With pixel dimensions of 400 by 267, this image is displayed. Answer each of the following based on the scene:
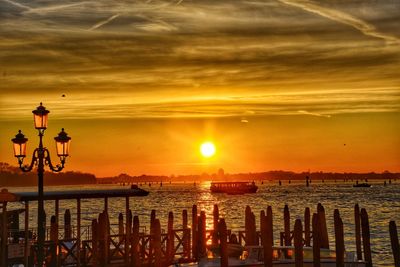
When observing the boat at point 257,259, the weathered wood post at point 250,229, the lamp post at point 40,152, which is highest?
the lamp post at point 40,152

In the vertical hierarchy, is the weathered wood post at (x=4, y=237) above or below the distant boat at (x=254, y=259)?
above

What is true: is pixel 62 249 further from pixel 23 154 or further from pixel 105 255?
pixel 23 154

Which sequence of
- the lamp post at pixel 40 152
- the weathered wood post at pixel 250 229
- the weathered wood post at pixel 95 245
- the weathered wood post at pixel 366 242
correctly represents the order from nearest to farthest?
the lamp post at pixel 40 152
the weathered wood post at pixel 95 245
the weathered wood post at pixel 366 242
the weathered wood post at pixel 250 229

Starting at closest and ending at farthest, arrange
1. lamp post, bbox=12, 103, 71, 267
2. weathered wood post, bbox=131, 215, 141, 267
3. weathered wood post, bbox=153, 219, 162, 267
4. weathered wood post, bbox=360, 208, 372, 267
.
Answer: lamp post, bbox=12, 103, 71, 267 → weathered wood post, bbox=153, 219, 162, 267 → weathered wood post, bbox=131, 215, 141, 267 → weathered wood post, bbox=360, 208, 372, 267

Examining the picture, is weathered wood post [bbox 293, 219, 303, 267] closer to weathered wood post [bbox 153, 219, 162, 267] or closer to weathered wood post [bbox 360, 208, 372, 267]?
weathered wood post [bbox 153, 219, 162, 267]

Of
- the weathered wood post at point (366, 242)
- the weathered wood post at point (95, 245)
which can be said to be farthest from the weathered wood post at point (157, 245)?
the weathered wood post at point (366, 242)

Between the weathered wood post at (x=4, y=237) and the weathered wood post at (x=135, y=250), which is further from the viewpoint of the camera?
the weathered wood post at (x=135, y=250)

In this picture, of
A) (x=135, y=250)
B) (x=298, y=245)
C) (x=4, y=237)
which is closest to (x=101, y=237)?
(x=135, y=250)

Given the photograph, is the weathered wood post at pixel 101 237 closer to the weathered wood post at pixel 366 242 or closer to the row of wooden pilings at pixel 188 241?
the row of wooden pilings at pixel 188 241

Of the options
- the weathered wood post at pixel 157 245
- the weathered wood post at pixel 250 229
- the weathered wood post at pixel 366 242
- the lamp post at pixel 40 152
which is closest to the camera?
the lamp post at pixel 40 152

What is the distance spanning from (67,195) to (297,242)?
336 inches

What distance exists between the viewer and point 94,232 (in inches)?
940

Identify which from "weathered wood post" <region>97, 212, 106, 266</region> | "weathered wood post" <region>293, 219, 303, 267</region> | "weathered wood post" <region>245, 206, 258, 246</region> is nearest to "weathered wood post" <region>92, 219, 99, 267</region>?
"weathered wood post" <region>97, 212, 106, 266</region>

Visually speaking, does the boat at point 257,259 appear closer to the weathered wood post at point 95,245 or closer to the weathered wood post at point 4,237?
the weathered wood post at point 95,245
